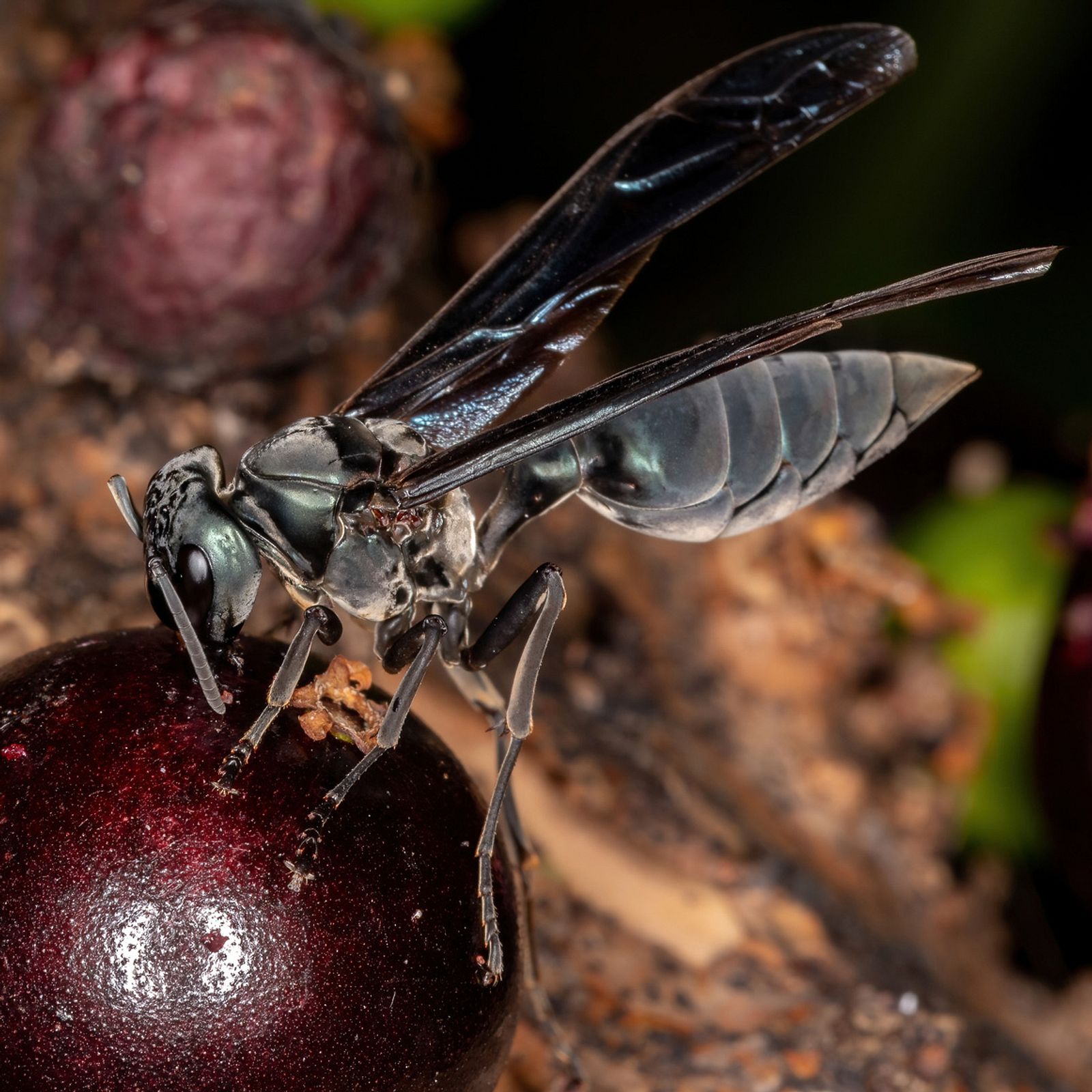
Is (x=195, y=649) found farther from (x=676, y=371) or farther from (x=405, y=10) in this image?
(x=405, y=10)

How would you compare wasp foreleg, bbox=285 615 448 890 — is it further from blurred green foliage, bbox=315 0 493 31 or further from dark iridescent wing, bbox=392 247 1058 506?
blurred green foliage, bbox=315 0 493 31

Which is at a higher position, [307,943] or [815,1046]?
[307,943]

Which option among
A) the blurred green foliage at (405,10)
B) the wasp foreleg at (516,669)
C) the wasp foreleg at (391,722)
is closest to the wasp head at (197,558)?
the wasp foreleg at (391,722)

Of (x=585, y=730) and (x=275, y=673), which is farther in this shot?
(x=585, y=730)

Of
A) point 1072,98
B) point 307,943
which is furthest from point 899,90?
point 307,943

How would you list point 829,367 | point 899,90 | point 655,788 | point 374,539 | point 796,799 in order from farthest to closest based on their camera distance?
point 899,90 → point 796,799 → point 655,788 → point 829,367 → point 374,539

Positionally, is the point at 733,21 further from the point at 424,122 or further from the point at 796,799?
the point at 796,799
